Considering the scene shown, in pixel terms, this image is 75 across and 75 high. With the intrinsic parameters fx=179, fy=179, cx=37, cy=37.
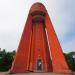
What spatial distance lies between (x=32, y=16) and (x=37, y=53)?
445cm

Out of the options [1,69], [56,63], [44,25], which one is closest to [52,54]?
[56,63]

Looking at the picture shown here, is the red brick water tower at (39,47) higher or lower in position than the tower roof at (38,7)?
lower

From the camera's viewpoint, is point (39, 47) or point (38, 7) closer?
point (39, 47)

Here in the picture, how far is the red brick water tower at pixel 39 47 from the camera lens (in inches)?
726

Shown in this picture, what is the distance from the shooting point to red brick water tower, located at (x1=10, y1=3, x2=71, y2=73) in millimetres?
18438

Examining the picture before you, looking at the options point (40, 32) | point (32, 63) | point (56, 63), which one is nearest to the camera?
point (56, 63)

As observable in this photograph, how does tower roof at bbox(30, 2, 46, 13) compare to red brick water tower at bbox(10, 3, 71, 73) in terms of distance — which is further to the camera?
tower roof at bbox(30, 2, 46, 13)

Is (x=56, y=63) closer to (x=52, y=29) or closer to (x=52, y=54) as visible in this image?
(x=52, y=54)

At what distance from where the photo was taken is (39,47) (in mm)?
20266

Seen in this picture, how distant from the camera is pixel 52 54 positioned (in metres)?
19.0

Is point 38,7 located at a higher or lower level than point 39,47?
Result: higher

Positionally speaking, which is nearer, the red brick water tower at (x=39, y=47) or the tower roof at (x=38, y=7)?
the red brick water tower at (x=39, y=47)

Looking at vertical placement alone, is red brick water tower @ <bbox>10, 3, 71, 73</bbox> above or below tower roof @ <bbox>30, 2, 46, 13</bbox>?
below

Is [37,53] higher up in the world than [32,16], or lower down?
lower down
